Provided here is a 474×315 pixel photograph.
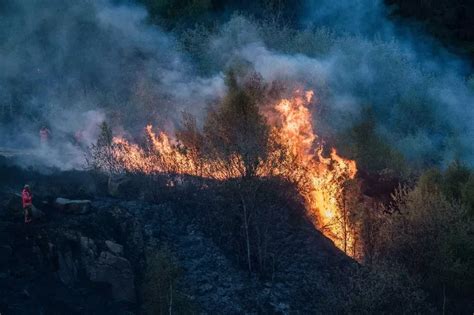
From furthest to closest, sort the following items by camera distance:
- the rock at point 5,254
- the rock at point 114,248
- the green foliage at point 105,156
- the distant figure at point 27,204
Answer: the green foliage at point 105,156, the rock at point 114,248, the distant figure at point 27,204, the rock at point 5,254

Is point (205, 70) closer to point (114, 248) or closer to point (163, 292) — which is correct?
point (114, 248)

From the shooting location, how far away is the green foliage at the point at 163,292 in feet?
70.1

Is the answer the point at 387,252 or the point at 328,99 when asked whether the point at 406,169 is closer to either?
the point at 328,99

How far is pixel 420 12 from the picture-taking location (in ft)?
168

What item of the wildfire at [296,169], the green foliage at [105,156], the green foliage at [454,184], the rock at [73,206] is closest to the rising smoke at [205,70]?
the green foliage at [105,156]

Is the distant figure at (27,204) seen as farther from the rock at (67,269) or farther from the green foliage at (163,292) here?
the green foliage at (163,292)

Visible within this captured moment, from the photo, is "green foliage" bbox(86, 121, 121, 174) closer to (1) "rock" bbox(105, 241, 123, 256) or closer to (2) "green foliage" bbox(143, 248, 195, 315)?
(1) "rock" bbox(105, 241, 123, 256)

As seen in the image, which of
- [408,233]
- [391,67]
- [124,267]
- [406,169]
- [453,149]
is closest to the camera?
[124,267]

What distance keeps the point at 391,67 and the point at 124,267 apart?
28864mm

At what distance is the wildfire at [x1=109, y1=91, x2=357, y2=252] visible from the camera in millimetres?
27614

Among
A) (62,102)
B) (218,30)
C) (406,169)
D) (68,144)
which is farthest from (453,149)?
(62,102)

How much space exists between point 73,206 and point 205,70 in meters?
22.0

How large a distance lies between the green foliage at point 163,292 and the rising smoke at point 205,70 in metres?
15.5

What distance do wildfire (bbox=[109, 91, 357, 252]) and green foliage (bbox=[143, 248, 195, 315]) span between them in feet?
17.4
